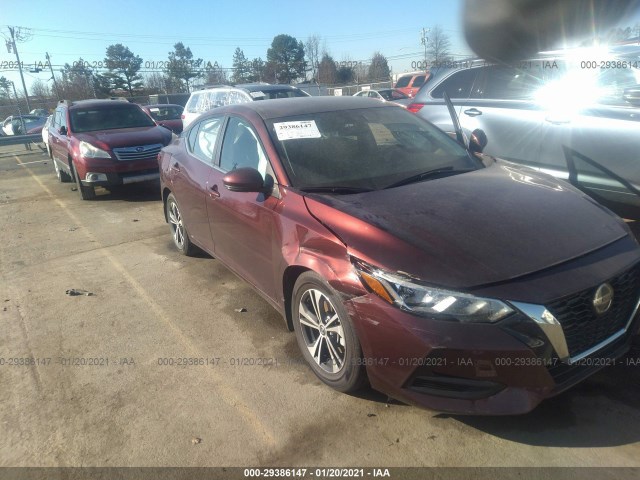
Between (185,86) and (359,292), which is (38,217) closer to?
(359,292)

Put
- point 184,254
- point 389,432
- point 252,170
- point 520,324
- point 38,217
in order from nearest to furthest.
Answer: point 520,324, point 389,432, point 252,170, point 184,254, point 38,217

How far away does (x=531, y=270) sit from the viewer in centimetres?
228

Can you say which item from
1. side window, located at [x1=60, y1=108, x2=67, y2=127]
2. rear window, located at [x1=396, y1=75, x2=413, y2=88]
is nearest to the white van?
side window, located at [x1=60, y1=108, x2=67, y2=127]

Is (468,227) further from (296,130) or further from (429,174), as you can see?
(296,130)

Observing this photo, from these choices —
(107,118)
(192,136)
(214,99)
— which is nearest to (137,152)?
(107,118)

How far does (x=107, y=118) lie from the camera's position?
9.53 meters

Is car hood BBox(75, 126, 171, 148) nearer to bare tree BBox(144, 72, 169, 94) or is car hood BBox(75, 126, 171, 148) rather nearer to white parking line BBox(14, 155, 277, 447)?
white parking line BBox(14, 155, 277, 447)

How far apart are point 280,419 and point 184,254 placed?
3.12 metres

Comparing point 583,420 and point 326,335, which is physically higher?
point 326,335

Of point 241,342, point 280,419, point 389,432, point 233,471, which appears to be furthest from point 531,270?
point 241,342

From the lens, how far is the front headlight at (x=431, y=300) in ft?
7.13

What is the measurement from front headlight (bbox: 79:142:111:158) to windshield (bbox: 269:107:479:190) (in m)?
5.95

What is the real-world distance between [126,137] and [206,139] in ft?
16.3

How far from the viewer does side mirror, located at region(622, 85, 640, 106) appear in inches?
163
